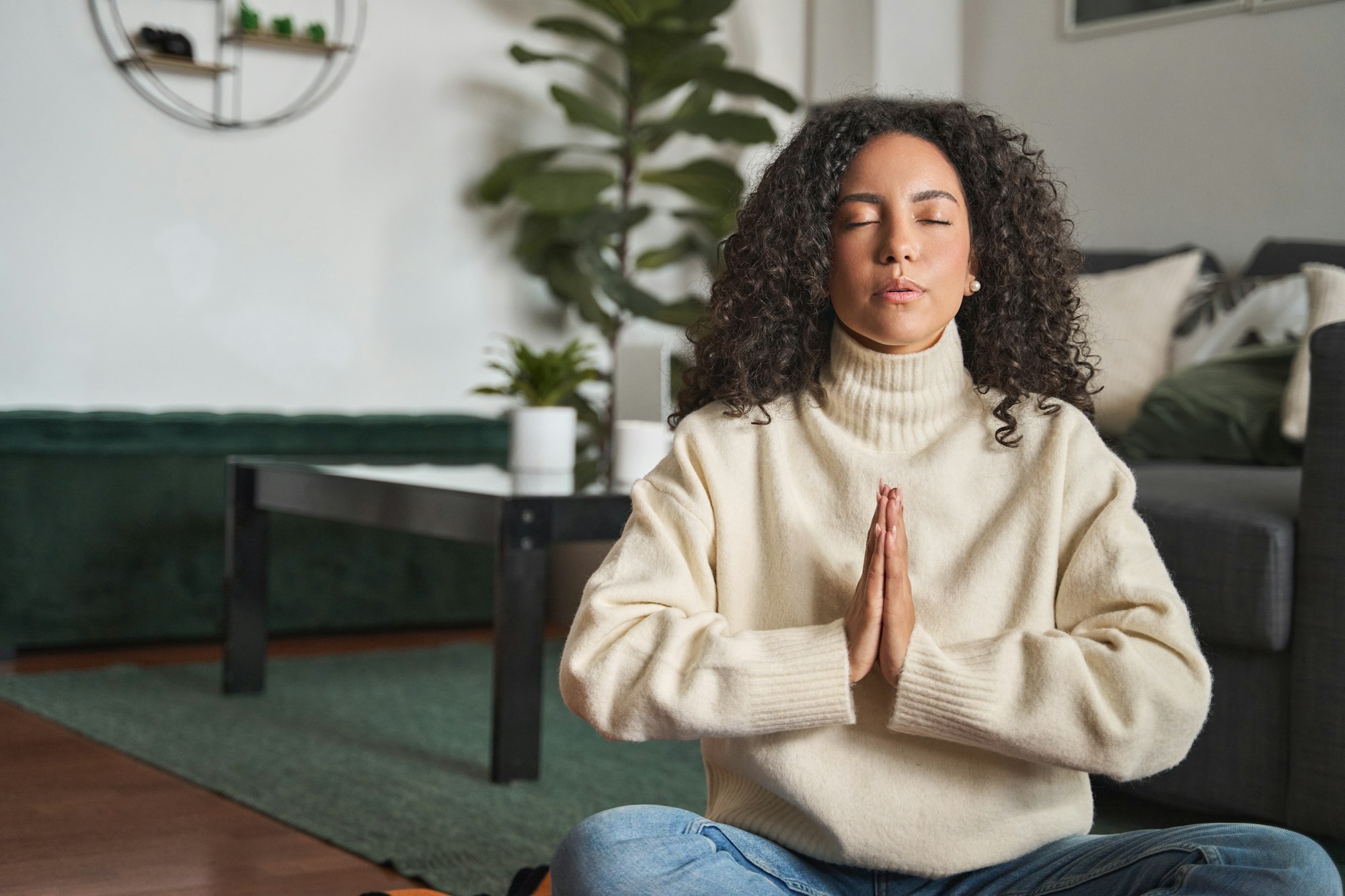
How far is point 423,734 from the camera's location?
2477 mm

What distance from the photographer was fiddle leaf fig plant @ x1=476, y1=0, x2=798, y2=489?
385 cm

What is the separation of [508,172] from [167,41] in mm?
907

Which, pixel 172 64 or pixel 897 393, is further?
pixel 172 64

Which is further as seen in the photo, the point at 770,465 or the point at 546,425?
the point at 546,425

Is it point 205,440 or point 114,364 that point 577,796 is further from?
point 114,364

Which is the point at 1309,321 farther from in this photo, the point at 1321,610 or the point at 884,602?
the point at 884,602

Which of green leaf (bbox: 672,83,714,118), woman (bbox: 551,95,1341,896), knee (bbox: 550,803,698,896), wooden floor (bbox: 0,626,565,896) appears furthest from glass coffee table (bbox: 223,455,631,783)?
green leaf (bbox: 672,83,714,118)

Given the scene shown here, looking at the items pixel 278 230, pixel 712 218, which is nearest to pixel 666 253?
pixel 712 218

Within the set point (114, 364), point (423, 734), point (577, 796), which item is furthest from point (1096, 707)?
point (114, 364)

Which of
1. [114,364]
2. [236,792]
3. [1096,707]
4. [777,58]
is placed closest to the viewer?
[1096,707]

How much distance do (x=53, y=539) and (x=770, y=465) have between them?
2.41 m

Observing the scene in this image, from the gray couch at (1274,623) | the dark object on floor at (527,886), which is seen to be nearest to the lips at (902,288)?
the dark object on floor at (527,886)

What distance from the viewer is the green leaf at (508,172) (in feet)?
12.9

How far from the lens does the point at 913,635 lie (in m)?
1.04
